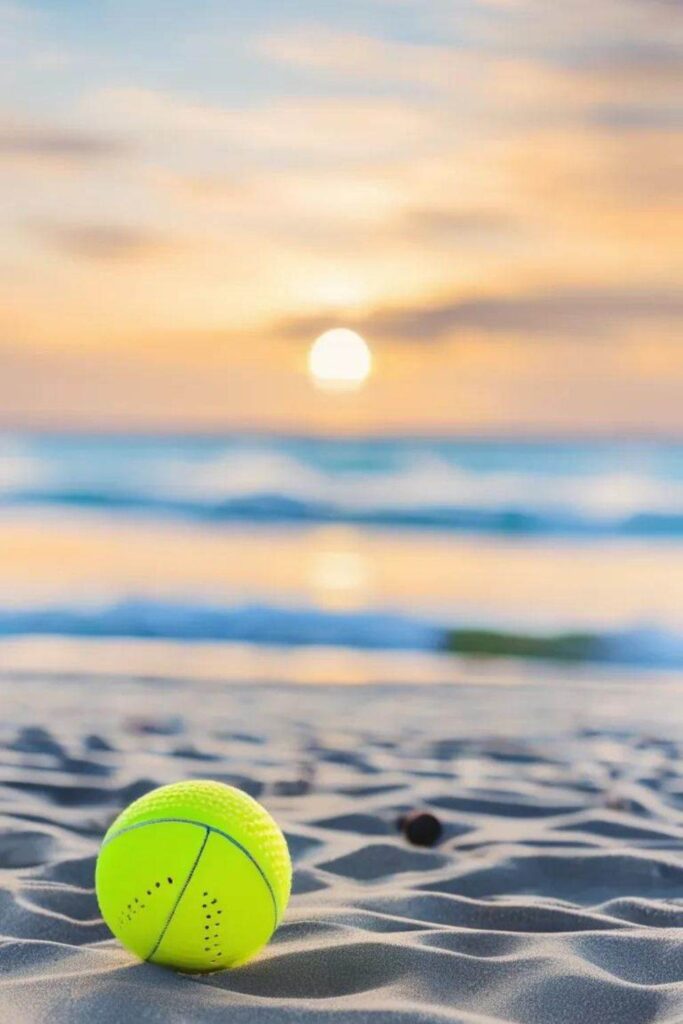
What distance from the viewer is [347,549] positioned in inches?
495

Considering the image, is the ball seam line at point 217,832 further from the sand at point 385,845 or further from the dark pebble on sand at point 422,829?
the dark pebble on sand at point 422,829

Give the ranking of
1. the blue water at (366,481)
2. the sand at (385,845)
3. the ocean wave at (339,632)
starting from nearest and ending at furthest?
the sand at (385,845), the ocean wave at (339,632), the blue water at (366,481)

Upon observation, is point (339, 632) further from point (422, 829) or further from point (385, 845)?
point (385, 845)

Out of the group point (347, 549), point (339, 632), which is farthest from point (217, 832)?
point (347, 549)

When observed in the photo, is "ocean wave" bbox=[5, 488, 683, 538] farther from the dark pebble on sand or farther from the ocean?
the dark pebble on sand

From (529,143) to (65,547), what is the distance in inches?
277

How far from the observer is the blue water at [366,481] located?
1605 cm

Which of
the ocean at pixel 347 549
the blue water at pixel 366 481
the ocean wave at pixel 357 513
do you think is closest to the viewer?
the ocean at pixel 347 549

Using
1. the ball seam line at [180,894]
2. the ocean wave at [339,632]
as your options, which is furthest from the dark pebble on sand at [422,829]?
the ocean wave at [339,632]

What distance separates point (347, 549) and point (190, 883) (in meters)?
10.3

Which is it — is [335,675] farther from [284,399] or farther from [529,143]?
[284,399]

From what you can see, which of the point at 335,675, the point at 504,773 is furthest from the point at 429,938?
the point at 335,675

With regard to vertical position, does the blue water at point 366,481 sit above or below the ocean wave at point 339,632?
above

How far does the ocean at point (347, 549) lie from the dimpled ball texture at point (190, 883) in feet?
14.4
